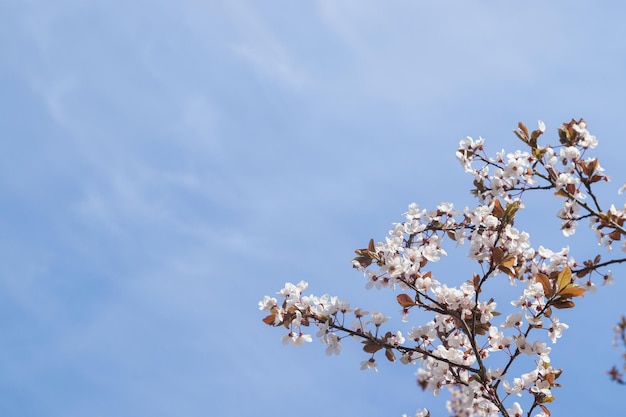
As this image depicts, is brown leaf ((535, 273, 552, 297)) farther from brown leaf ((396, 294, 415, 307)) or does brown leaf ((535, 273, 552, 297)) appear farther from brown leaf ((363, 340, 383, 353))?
brown leaf ((363, 340, 383, 353))

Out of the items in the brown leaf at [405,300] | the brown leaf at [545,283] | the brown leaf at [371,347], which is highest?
the brown leaf at [405,300]

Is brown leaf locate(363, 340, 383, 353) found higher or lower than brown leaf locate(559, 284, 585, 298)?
lower

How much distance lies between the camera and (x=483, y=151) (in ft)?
17.0

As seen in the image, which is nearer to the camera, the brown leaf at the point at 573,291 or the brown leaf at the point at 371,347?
the brown leaf at the point at 573,291

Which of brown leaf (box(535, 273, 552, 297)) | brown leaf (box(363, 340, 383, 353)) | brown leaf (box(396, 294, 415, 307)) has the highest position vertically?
brown leaf (box(396, 294, 415, 307))

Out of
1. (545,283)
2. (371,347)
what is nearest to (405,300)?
(371,347)

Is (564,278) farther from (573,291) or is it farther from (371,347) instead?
(371,347)

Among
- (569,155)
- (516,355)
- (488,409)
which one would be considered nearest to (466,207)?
(569,155)

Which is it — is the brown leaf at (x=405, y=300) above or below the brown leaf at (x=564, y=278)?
above

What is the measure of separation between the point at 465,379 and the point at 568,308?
991mm

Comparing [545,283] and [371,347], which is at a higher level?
[545,283]

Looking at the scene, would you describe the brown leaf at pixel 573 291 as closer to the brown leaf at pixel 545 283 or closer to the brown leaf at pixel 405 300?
the brown leaf at pixel 545 283

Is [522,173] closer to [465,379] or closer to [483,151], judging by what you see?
[483,151]

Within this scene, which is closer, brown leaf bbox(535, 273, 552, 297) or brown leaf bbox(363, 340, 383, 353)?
brown leaf bbox(535, 273, 552, 297)
